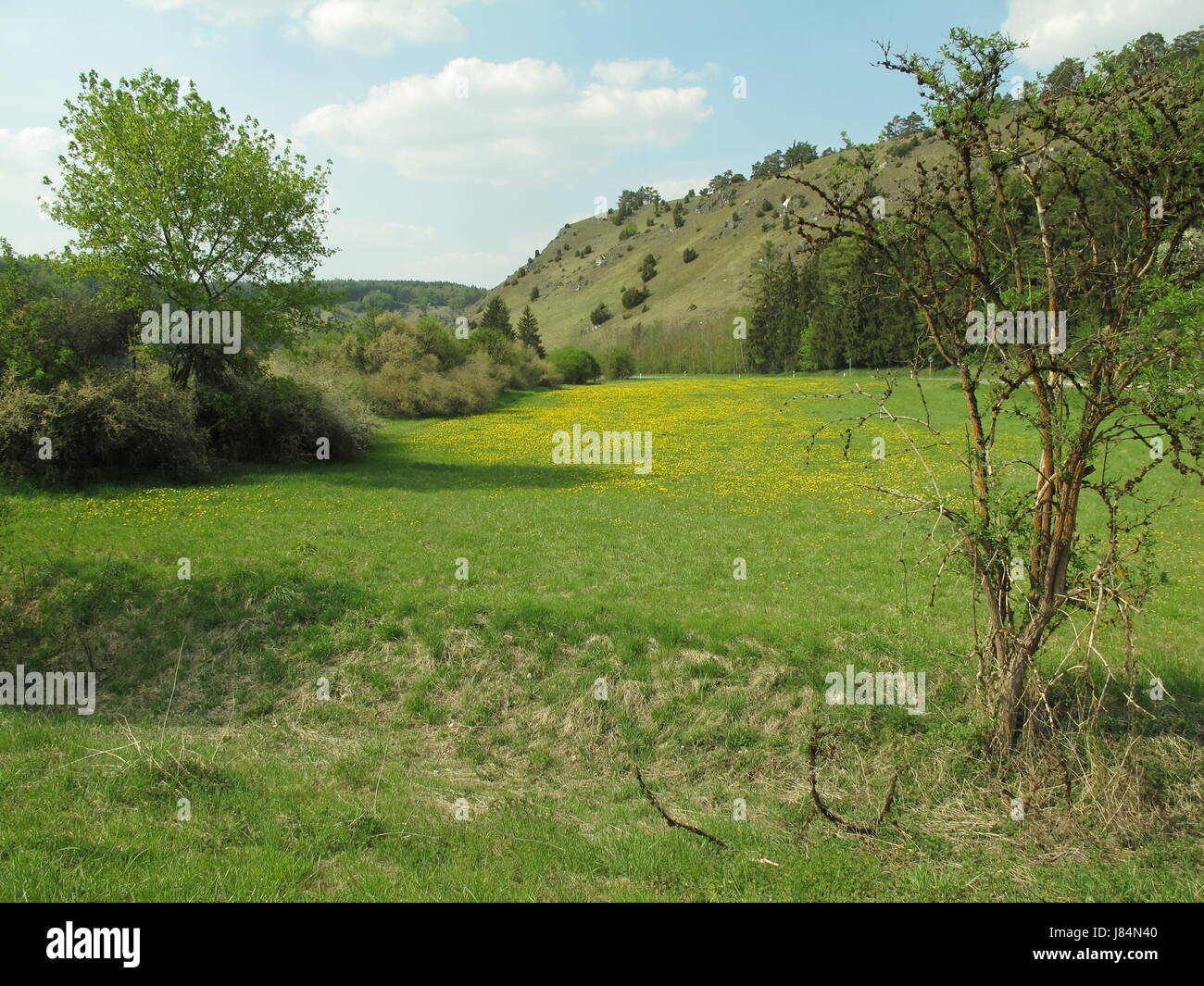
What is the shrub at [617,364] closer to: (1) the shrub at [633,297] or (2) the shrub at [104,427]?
(1) the shrub at [633,297]

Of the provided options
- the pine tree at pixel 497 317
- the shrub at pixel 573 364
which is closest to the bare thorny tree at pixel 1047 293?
the shrub at pixel 573 364

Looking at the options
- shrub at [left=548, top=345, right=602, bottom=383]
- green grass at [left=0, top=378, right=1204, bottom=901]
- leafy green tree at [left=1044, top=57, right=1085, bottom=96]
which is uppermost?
shrub at [left=548, top=345, right=602, bottom=383]

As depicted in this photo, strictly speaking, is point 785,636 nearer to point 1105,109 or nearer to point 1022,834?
point 1022,834

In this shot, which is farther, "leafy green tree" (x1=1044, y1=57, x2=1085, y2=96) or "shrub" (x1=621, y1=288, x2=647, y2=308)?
"shrub" (x1=621, y1=288, x2=647, y2=308)

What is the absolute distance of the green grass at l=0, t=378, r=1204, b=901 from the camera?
6.00 metres

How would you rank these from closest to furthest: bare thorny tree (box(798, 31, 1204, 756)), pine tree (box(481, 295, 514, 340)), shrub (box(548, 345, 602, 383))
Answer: bare thorny tree (box(798, 31, 1204, 756))
shrub (box(548, 345, 602, 383))
pine tree (box(481, 295, 514, 340))

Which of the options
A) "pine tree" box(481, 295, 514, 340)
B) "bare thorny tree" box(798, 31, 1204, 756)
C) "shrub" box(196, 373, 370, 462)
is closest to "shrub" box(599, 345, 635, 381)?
"pine tree" box(481, 295, 514, 340)

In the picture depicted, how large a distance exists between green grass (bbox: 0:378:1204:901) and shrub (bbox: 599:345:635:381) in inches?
3114

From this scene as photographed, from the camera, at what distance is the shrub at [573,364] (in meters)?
86.6

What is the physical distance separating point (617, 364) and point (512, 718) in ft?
294

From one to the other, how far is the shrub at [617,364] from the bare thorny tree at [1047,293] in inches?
3525

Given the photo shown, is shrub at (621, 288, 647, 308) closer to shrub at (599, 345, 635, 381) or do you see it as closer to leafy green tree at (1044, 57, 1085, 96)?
shrub at (599, 345, 635, 381)
